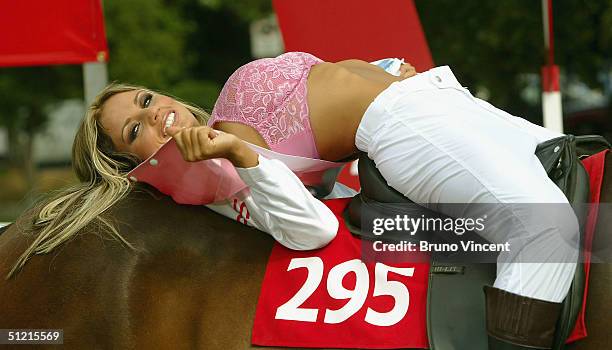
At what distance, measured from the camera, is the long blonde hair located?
2.40 m

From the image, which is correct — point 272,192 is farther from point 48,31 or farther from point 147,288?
point 48,31

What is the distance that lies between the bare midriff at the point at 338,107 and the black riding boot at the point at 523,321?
25.2 inches

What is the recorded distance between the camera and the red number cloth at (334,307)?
212cm

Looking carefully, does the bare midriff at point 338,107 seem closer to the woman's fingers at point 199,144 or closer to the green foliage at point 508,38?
the woman's fingers at point 199,144

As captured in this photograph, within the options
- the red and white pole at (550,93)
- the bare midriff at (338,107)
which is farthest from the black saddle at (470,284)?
the red and white pole at (550,93)

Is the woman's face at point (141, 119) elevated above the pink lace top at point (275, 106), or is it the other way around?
the pink lace top at point (275, 106)

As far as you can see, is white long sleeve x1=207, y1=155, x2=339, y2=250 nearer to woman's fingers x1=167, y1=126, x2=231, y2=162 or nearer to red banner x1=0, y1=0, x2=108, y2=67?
woman's fingers x1=167, y1=126, x2=231, y2=162

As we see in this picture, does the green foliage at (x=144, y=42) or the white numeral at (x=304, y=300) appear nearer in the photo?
the white numeral at (x=304, y=300)

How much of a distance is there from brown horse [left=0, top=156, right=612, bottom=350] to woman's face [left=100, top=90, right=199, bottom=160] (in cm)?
27

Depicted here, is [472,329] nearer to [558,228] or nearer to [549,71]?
[558,228]

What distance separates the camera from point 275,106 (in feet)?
7.81

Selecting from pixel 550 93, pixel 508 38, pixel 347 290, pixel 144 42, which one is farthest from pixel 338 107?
pixel 144 42

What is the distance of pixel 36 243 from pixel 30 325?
235 millimetres

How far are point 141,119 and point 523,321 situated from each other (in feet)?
4.24
